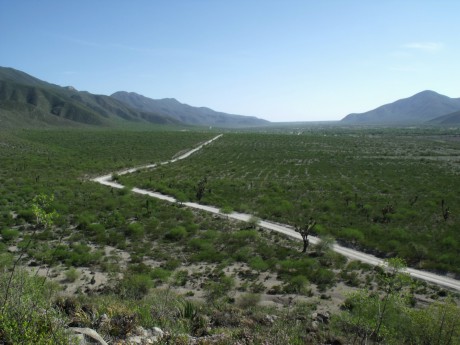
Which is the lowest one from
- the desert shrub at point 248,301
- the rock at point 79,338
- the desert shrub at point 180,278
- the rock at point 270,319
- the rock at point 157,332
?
the desert shrub at point 180,278

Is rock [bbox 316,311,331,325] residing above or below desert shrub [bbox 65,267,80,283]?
above

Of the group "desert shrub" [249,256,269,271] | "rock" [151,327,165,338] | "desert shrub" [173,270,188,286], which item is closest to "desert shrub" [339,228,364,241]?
"desert shrub" [249,256,269,271]

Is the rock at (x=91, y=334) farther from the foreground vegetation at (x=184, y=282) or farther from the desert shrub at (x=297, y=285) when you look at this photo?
the desert shrub at (x=297, y=285)

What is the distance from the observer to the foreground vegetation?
9422 millimetres

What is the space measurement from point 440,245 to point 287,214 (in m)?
11.6

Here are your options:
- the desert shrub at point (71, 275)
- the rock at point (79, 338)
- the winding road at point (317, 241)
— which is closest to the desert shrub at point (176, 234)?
the winding road at point (317, 241)

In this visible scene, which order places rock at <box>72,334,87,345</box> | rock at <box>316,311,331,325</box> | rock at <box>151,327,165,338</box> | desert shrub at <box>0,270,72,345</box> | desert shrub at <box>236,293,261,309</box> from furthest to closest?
desert shrub at <box>236,293,261,309</box>
rock at <box>316,311,331,325</box>
rock at <box>151,327,165,338</box>
rock at <box>72,334,87,345</box>
desert shrub at <box>0,270,72,345</box>

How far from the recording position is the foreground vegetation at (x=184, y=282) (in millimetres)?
9422

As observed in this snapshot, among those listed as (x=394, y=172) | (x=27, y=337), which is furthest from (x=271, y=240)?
(x=394, y=172)

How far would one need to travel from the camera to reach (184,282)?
1611 cm

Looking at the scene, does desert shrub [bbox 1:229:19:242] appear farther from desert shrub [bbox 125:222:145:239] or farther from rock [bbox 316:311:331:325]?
rock [bbox 316:311:331:325]

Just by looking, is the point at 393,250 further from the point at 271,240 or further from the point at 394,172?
the point at 394,172

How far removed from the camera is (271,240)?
2306cm

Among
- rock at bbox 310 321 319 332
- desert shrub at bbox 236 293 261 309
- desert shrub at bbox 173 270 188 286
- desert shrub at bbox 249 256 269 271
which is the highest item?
rock at bbox 310 321 319 332
